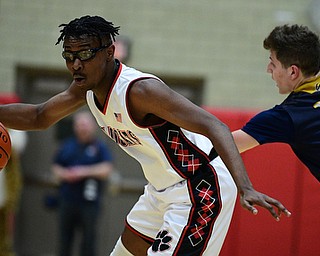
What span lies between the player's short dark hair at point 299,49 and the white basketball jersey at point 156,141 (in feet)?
2.11

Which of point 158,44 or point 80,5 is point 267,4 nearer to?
point 158,44

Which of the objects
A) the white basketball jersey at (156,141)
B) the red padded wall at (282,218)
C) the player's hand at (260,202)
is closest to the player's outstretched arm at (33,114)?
the white basketball jersey at (156,141)

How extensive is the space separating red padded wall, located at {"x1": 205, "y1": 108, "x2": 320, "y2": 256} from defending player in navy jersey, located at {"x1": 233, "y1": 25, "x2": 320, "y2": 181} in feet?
7.06

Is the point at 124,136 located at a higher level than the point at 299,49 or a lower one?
lower

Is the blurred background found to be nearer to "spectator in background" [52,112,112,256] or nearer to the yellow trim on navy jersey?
"spectator in background" [52,112,112,256]

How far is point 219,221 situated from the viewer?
164 inches

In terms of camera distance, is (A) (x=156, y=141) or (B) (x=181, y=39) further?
(B) (x=181, y=39)

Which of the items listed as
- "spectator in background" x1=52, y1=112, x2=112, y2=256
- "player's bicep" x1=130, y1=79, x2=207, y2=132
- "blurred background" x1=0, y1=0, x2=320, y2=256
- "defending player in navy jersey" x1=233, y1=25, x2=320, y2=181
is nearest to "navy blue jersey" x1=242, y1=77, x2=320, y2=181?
"defending player in navy jersey" x1=233, y1=25, x2=320, y2=181

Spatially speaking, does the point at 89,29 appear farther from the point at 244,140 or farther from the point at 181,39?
the point at 181,39

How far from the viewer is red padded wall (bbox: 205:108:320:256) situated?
628 centimetres

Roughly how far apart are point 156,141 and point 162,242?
1.72ft

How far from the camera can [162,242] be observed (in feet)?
13.4

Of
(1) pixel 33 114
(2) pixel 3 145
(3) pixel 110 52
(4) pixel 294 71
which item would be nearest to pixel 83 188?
(1) pixel 33 114

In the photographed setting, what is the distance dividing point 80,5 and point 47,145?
185 cm
